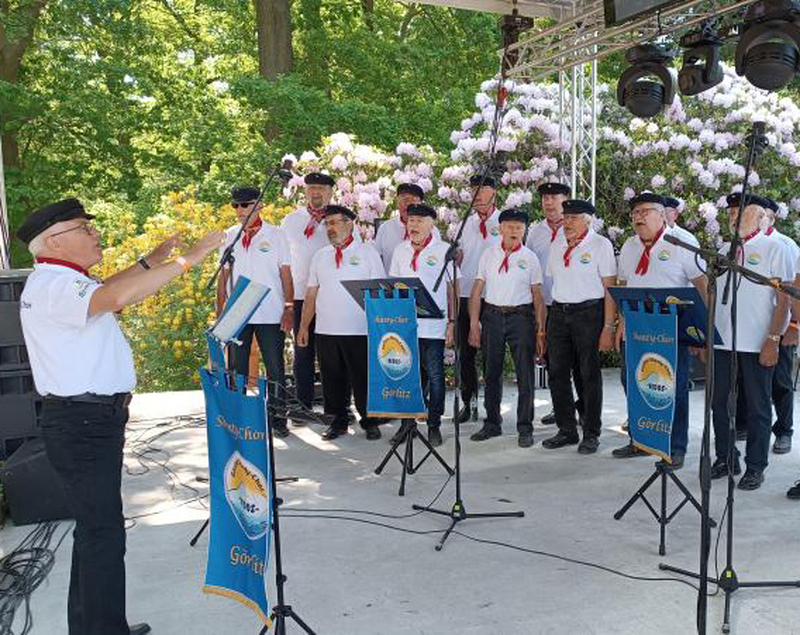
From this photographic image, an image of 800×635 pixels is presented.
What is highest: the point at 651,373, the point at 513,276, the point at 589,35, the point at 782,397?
the point at 589,35

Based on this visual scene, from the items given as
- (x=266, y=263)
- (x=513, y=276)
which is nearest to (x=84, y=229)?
(x=266, y=263)

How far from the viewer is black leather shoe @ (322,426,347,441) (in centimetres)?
700

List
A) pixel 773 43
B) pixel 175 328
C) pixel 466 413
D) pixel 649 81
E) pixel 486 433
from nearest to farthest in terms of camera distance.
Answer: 1. pixel 773 43
2. pixel 649 81
3. pixel 486 433
4. pixel 466 413
5. pixel 175 328

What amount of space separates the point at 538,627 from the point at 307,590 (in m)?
1.15

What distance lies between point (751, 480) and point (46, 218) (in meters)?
4.55

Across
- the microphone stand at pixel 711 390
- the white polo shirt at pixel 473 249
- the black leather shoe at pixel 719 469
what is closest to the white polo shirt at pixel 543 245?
the white polo shirt at pixel 473 249

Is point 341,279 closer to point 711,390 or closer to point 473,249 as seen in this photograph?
point 473,249

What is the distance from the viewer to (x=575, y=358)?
260 inches

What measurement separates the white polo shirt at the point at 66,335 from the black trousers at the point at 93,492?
10 centimetres

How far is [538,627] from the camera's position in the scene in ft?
11.7

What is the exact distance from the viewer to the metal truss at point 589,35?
6.25m

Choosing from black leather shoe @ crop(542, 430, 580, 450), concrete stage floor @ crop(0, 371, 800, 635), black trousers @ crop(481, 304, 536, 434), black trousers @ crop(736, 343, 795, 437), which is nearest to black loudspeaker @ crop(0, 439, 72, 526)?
concrete stage floor @ crop(0, 371, 800, 635)

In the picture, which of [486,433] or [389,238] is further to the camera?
[389,238]

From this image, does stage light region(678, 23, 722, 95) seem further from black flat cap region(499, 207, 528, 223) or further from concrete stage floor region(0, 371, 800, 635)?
concrete stage floor region(0, 371, 800, 635)
